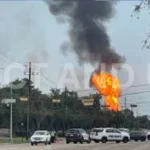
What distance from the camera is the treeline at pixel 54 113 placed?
105675mm

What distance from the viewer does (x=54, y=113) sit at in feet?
368

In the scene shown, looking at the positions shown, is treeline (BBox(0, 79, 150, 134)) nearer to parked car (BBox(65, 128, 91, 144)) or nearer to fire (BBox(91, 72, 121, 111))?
fire (BBox(91, 72, 121, 111))

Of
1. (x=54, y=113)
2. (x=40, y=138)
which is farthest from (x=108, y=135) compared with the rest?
(x=54, y=113)

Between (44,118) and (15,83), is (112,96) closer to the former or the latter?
(44,118)

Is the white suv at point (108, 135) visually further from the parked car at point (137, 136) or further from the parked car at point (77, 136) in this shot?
the parked car at point (137, 136)

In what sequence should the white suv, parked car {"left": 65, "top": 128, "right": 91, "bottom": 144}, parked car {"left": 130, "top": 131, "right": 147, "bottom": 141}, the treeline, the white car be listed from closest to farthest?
1. the white car
2. parked car {"left": 65, "top": 128, "right": 91, "bottom": 144}
3. the white suv
4. parked car {"left": 130, "top": 131, "right": 147, "bottom": 141}
5. the treeline

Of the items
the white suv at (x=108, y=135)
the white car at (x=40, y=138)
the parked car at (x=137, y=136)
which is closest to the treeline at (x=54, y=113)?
the parked car at (x=137, y=136)

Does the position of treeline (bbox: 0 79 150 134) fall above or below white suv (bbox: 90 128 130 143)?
above

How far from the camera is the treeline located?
105675mm

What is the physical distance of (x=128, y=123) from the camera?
5955 inches

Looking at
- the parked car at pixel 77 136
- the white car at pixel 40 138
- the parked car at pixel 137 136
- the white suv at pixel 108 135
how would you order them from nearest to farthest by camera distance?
the white car at pixel 40 138
the parked car at pixel 77 136
the white suv at pixel 108 135
the parked car at pixel 137 136

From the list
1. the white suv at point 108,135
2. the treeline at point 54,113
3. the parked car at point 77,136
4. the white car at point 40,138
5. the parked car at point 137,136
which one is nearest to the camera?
the white car at point 40,138

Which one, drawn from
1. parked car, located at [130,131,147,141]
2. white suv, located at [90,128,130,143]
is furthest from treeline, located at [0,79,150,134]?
white suv, located at [90,128,130,143]

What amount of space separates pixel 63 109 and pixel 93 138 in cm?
5391
